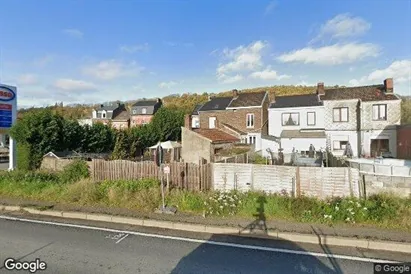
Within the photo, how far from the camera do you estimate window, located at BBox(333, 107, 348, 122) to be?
2712 centimetres

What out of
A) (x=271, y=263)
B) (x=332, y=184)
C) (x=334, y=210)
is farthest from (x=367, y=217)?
(x=271, y=263)

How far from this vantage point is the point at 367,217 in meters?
8.24

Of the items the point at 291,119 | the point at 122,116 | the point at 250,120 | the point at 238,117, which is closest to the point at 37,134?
the point at 238,117

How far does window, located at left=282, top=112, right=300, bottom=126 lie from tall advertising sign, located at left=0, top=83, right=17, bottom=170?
81.7 feet

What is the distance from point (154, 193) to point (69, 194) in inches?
150

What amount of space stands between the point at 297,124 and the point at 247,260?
1011 inches

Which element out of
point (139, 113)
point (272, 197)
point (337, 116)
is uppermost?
point (139, 113)

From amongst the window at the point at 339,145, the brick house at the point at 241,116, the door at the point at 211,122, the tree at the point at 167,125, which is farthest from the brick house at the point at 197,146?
the tree at the point at 167,125

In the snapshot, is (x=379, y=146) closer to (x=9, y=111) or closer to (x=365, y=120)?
(x=365, y=120)

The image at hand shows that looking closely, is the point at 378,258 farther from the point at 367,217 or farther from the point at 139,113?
the point at 139,113

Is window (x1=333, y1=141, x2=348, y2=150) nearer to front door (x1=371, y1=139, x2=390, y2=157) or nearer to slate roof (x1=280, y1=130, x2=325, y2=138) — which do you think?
slate roof (x1=280, y1=130, x2=325, y2=138)

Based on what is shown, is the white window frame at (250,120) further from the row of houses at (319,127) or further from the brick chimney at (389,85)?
the brick chimney at (389,85)

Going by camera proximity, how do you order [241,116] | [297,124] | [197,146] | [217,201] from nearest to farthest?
[217,201]
[197,146]
[297,124]
[241,116]

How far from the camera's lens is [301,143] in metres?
27.6
